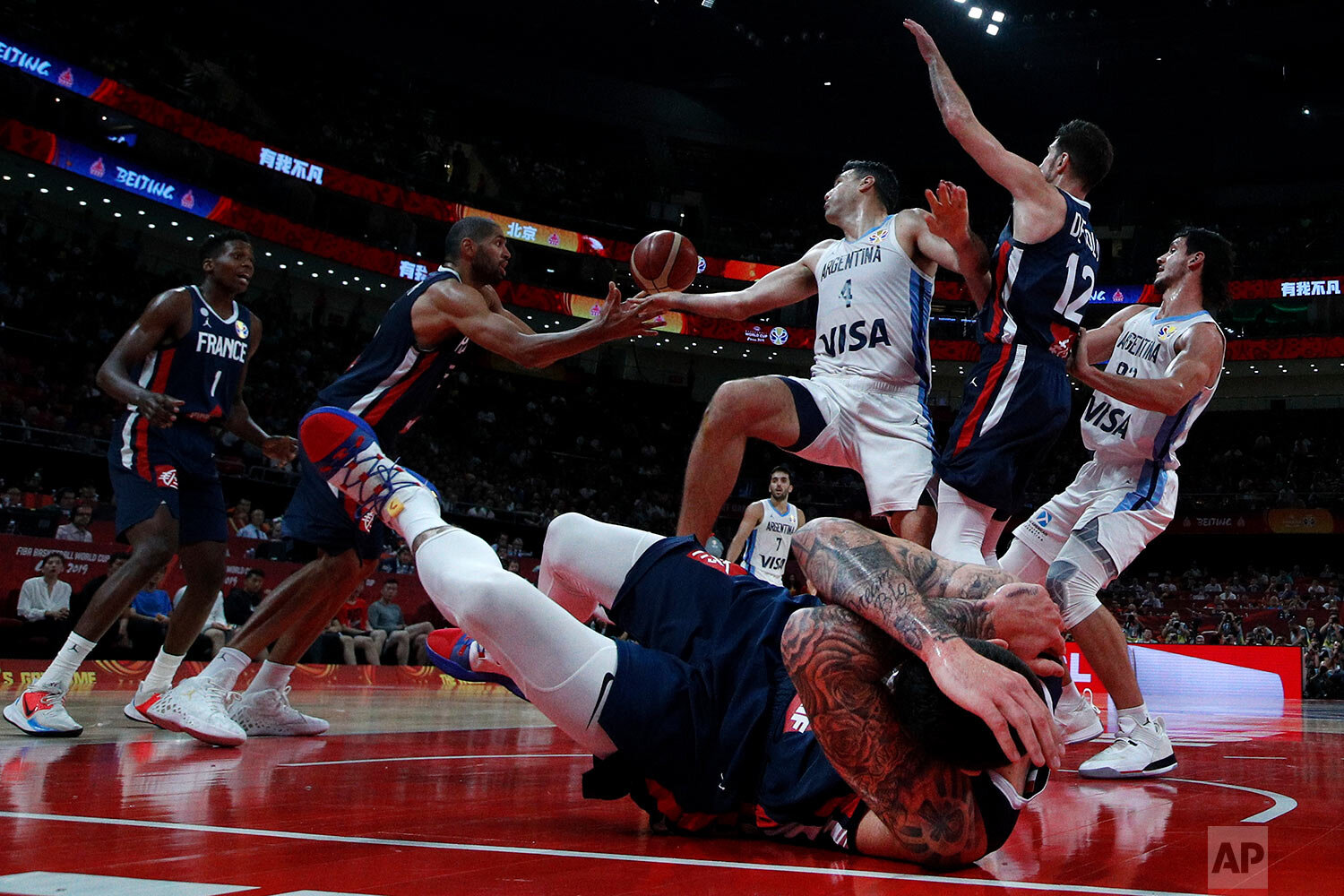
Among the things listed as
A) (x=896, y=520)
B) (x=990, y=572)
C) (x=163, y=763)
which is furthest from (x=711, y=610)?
(x=896, y=520)

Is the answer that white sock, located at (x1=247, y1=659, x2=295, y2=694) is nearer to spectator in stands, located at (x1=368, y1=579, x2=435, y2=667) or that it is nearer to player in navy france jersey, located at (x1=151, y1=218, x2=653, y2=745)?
player in navy france jersey, located at (x1=151, y1=218, x2=653, y2=745)

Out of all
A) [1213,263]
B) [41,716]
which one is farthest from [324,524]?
[1213,263]

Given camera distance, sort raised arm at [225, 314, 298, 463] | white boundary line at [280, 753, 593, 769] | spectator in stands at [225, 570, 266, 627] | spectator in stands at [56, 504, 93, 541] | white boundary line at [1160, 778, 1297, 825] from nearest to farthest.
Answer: white boundary line at [1160, 778, 1297, 825] → white boundary line at [280, 753, 593, 769] → raised arm at [225, 314, 298, 463] → spectator in stands at [225, 570, 266, 627] → spectator in stands at [56, 504, 93, 541]

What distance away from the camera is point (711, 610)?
7.36 feet

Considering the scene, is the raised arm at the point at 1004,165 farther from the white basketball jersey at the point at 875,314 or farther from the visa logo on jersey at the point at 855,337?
the visa logo on jersey at the point at 855,337

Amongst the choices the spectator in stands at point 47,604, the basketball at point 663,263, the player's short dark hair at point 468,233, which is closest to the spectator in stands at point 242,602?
the spectator in stands at point 47,604

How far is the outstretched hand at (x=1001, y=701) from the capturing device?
1.59 metres

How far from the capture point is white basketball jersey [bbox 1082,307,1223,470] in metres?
4.36

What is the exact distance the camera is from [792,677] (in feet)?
6.25

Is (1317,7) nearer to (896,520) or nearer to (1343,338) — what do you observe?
(1343,338)

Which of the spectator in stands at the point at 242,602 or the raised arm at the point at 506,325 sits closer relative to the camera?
the raised arm at the point at 506,325

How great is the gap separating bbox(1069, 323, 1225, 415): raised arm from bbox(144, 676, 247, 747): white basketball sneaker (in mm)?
3233

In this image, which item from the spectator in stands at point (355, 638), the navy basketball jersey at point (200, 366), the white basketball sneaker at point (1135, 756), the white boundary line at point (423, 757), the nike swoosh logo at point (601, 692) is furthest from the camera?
the spectator in stands at point (355, 638)

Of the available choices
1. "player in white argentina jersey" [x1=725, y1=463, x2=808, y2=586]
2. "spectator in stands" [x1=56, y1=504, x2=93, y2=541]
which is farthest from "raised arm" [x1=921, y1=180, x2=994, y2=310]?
"spectator in stands" [x1=56, y1=504, x2=93, y2=541]
